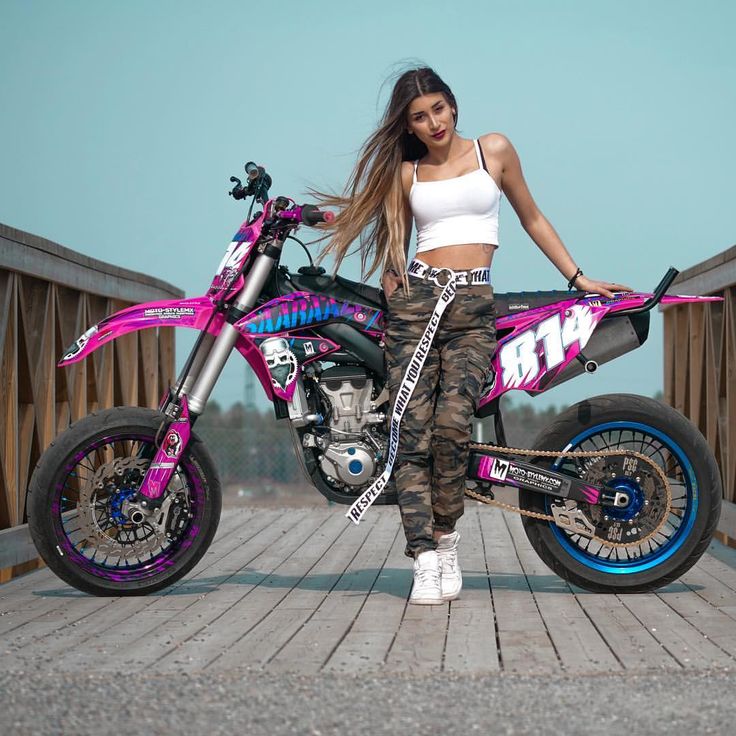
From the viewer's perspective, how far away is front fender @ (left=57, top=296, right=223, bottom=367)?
4.49 meters

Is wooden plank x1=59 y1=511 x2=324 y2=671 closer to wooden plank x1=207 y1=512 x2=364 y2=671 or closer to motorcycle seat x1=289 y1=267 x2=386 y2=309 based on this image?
wooden plank x1=207 y1=512 x2=364 y2=671

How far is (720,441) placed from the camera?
20.9ft

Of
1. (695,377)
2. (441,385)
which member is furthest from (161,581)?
(695,377)

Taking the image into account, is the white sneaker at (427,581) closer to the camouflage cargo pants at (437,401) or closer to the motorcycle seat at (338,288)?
the camouflage cargo pants at (437,401)

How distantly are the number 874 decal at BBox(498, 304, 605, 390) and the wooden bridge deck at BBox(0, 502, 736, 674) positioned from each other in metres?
0.74

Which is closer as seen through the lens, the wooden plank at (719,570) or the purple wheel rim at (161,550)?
the purple wheel rim at (161,550)

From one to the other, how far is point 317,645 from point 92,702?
0.80 meters

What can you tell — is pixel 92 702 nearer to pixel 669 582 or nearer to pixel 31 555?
pixel 669 582

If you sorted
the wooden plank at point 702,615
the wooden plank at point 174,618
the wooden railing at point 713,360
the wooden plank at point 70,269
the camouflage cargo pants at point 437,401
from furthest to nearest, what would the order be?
the wooden railing at point 713,360 → the wooden plank at point 70,269 → the camouflage cargo pants at point 437,401 → the wooden plank at point 702,615 → the wooden plank at point 174,618

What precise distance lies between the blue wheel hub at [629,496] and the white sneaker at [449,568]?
0.53 metres

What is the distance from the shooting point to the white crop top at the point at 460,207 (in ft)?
14.4

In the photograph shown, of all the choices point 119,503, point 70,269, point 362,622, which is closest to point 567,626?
point 362,622

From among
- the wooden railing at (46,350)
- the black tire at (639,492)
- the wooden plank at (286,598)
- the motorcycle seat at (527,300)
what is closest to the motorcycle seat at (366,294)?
the motorcycle seat at (527,300)

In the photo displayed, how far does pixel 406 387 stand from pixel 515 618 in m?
0.82
